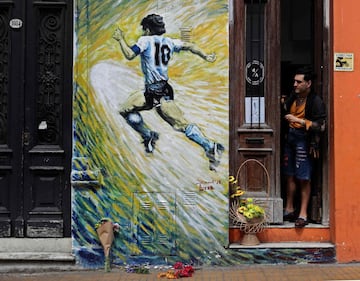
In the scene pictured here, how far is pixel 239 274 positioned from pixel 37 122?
3.31 m

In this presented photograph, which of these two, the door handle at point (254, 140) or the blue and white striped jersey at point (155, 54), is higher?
the blue and white striped jersey at point (155, 54)

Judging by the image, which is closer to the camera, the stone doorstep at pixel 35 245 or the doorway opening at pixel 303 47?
the stone doorstep at pixel 35 245

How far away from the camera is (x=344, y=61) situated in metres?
7.40

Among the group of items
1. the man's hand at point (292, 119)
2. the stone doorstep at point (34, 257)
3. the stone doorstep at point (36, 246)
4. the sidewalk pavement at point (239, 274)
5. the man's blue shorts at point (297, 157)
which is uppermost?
the man's hand at point (292, 119)

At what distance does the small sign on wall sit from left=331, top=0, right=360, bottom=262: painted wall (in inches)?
1.7

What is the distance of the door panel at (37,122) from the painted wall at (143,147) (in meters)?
0.27

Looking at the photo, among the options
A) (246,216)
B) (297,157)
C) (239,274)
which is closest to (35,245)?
(239,274)

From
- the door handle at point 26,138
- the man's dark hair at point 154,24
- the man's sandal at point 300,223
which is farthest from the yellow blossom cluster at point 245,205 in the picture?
the door handle at point 26,138

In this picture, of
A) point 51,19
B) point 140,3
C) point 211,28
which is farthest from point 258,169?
point 51,19

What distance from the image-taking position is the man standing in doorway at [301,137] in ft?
24.8

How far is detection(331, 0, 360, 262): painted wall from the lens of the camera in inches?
290

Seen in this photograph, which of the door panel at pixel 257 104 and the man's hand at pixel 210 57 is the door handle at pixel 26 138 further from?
the door panel at pixel 257 104

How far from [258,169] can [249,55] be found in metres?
1.56

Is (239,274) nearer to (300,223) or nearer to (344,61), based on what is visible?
(300,223)
